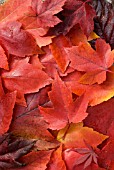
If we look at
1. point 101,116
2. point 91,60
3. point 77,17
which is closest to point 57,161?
point 101,116

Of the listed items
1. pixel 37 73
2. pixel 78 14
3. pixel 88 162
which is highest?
pixel 78 14

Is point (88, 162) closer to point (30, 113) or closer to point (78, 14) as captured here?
point (30, 113)

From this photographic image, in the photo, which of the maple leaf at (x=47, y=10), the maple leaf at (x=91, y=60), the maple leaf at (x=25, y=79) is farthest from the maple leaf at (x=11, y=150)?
the maple leaf at (x=47, y=10)

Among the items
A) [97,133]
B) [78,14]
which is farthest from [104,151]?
[78,14]

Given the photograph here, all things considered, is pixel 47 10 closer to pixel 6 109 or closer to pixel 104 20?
pixel 104 20

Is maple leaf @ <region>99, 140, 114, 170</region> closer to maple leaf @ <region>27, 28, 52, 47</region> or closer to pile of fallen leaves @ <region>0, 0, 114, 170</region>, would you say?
pile of fallen leaves @ <region>0, 0, 114, 170</region>
